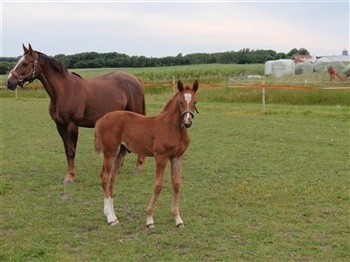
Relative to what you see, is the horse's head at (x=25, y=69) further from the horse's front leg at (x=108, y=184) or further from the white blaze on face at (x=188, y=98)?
the white blaze on face at (x=188, y=98)

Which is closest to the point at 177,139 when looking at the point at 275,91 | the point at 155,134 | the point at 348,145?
the point at 155,134

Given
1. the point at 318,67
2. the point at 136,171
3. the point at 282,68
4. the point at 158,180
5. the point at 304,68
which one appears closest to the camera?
the point at 158,180

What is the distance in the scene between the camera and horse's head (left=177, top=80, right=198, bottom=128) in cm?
470

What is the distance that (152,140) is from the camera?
521cm

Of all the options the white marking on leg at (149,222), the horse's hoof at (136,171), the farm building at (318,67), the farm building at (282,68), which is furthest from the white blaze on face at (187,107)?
the farm building at (318,67)

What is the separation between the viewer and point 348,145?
10.2m

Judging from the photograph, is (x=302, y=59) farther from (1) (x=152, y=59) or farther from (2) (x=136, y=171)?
(2) (x=136, y=171)

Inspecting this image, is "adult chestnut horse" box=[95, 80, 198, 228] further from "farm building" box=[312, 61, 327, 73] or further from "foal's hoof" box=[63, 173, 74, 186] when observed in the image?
"farm building" box=[312, 61, 327, 73]

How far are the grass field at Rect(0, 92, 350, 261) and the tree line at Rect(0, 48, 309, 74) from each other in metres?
26.7

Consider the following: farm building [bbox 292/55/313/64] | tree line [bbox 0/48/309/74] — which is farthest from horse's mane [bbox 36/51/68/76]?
farm building [bbox 292/55/313/64]

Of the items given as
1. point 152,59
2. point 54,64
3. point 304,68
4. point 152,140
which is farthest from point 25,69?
point 152,59

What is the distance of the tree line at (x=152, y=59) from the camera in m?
38.0

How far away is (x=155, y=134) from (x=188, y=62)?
47.4m

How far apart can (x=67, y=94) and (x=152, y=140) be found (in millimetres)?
2999
